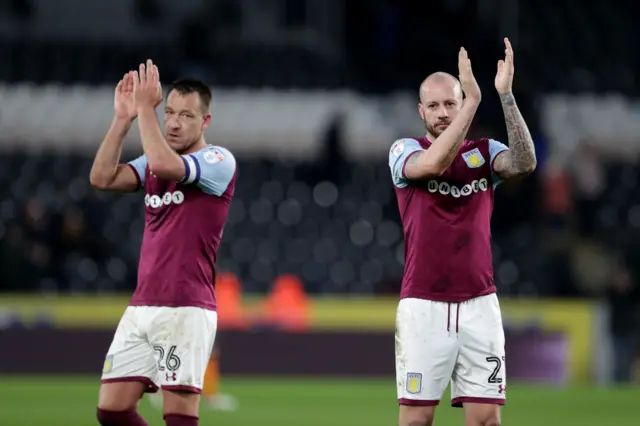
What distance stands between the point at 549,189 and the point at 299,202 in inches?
148

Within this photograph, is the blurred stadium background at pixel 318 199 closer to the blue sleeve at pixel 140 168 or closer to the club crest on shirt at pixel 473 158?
the blue sleeve at pixel 140 168

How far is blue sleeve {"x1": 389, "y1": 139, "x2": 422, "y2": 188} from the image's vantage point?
22.5ft

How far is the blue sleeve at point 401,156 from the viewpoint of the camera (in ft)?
22.5

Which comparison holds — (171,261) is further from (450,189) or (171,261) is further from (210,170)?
(450,189)

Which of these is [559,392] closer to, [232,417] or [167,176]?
[232,417]

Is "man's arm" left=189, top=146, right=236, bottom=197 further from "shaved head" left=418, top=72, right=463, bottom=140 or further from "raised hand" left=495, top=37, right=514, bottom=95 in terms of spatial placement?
"raised hand" left=495, top=37, right=514, bottom=95

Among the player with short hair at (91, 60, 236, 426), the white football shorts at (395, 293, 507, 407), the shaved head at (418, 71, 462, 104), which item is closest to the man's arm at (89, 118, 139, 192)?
the player with short hair at (91, 60, 236, 426)

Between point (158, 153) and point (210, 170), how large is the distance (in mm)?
380

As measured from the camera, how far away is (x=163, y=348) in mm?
6949

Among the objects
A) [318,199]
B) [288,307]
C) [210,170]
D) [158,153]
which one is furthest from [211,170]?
[318,199]

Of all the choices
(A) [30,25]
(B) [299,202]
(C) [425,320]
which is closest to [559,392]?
(B) [299,202]

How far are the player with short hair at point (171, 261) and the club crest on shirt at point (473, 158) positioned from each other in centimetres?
127

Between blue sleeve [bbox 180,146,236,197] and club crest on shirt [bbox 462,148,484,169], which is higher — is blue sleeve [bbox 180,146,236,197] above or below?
below

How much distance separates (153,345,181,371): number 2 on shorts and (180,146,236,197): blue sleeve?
86 centimetres
